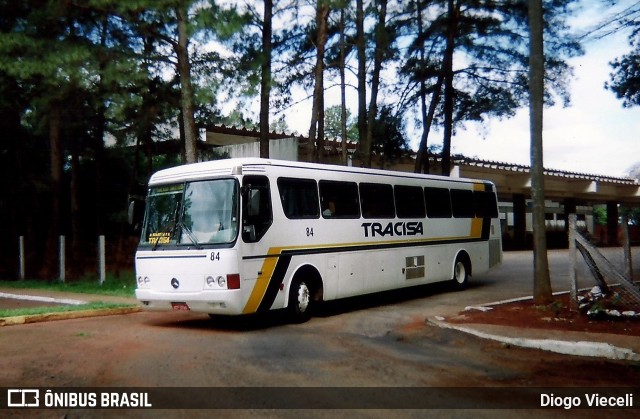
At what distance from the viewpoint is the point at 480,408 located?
6.08 m

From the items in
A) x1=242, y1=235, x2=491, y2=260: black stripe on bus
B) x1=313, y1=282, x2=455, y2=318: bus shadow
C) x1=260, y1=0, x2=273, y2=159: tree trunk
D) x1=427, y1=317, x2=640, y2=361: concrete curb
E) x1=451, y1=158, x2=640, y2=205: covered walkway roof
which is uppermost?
x1=260, y1=0, x2=273, y2=159: tree trunk

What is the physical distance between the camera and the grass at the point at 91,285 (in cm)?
1814

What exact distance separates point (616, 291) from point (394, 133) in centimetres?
1227

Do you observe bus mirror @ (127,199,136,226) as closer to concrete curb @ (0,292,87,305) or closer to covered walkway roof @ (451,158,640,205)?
concrete curb @ (0,292,87,305)

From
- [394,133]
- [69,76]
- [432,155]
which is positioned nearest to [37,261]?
[69,76]

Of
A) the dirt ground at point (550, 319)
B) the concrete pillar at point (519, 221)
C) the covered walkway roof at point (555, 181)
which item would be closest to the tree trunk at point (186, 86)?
the dirt ground at point (550, 319)

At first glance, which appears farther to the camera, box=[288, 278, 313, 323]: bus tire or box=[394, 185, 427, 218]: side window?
box=[394, 185, 427, 218]: side window

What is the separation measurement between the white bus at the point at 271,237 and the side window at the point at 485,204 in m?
3.69

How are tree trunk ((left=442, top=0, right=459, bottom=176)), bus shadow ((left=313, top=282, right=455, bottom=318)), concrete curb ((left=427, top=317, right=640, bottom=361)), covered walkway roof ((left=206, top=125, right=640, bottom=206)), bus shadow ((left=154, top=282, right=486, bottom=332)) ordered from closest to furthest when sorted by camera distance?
concrete curb ((left=427, top=317, right=640, bottom=361)), bus shadow ((left=154, top=282, right=486, bottom=332)), bus shadow ((left=313, top=282, right=455, bottom=318)), tree trunk ((left=442, top=0, right=459, bottom=176)), covered walkway roof ((left=206, top=125, right=640, bottom=206))

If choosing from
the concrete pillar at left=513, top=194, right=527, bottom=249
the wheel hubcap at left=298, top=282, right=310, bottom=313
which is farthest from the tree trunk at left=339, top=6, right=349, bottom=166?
the concrete pillar at left=513, top=194, right=527, bottom=249

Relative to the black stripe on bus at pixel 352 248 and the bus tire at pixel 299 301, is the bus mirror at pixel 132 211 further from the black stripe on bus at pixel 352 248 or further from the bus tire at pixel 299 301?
the bus tire at pixel 299 301

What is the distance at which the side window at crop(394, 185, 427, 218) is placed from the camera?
50.7ft

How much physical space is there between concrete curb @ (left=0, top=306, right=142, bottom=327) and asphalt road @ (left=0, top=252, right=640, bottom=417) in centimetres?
31

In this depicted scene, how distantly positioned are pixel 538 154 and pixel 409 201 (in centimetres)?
403
